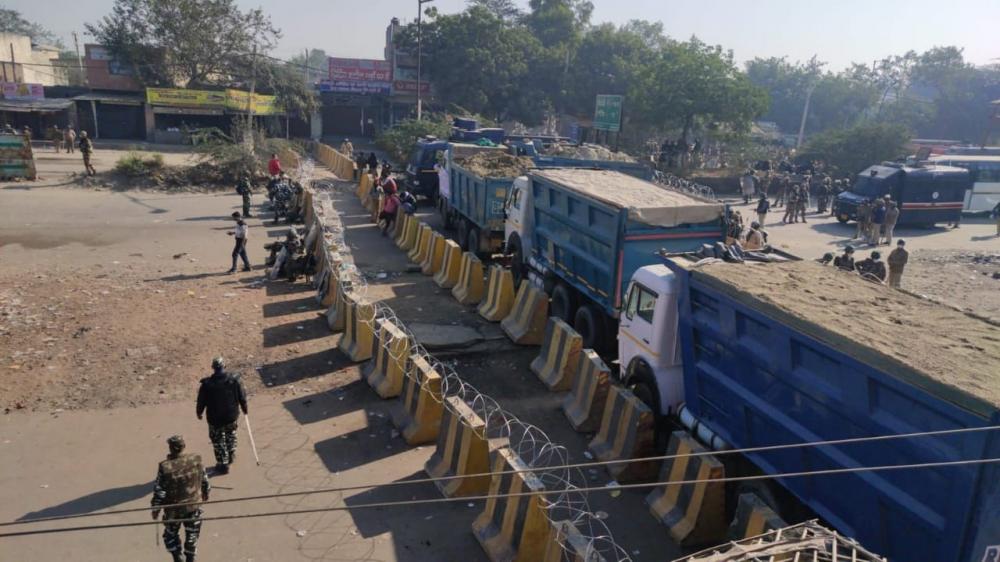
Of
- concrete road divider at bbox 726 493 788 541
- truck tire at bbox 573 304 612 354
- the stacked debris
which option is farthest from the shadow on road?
the stacked debris

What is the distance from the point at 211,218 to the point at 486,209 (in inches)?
387

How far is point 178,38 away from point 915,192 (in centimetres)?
3870

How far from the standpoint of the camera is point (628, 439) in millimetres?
7484

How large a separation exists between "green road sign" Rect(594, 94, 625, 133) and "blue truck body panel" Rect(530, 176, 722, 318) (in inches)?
855

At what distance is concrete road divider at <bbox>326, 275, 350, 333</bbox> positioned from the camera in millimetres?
11212

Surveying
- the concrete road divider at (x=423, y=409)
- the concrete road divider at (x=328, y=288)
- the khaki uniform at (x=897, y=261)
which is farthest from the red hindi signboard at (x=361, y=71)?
the concrete road divider at (x=423, y=409)

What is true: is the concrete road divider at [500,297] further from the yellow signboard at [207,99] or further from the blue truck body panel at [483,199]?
the yellow signboard at [207,99]

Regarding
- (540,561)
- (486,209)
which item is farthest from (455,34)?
(540,561)

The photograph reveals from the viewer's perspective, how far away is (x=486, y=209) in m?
15.3

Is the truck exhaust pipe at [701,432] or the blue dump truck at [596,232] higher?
the blue dump truck at [596,232]

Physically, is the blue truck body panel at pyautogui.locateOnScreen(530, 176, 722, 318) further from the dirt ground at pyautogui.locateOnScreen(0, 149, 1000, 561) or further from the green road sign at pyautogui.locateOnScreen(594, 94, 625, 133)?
the green road sign at pyautogui.locateOnScreen(594, 94, 625, 133)

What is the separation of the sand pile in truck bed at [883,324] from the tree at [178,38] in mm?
38188

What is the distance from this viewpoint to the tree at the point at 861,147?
34.2 m

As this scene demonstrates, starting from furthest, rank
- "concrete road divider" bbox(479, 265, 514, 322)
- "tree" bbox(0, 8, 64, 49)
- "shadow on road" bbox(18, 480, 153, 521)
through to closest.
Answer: "tree" bbox(0, 8, 64, 49)
"concrete road divider" bbox(479, 265, 514, 322)
"shadow on road" bbox(18, 480, 153, 521)
